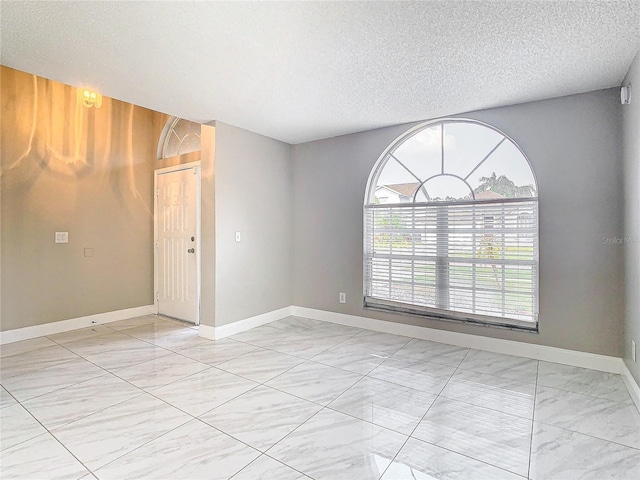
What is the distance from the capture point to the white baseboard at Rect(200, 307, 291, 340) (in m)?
3.70

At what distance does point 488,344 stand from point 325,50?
3.11 metres

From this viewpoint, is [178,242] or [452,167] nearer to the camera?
[452,167]

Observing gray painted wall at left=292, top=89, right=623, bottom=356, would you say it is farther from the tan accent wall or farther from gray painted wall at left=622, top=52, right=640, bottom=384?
the tan accent wall

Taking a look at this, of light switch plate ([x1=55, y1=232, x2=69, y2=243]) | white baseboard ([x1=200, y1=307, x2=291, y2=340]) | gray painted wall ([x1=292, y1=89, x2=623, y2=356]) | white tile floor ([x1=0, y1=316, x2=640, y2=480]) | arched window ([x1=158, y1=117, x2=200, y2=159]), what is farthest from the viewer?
arched window ([x1=158, y1=117, x2=200, y2=159])

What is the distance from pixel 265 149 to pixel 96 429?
3.40 metres

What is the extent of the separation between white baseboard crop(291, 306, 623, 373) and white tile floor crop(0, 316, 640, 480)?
0.12 metres

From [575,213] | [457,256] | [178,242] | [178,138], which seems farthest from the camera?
[178,138]

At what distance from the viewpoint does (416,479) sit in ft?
5.23

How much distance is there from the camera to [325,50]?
224cm

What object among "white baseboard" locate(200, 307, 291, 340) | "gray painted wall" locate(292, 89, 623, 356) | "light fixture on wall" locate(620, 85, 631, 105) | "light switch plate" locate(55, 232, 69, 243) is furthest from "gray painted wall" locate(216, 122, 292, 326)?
"light fixture on wall" locate(620, 85, 631, 105)

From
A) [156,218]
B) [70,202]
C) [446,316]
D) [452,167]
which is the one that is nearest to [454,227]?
[452,167]

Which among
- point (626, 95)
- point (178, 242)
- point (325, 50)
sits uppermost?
point (325, 50)

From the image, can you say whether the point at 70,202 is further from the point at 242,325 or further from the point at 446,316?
the point at 446,316

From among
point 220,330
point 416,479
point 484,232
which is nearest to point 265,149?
point 220,330
